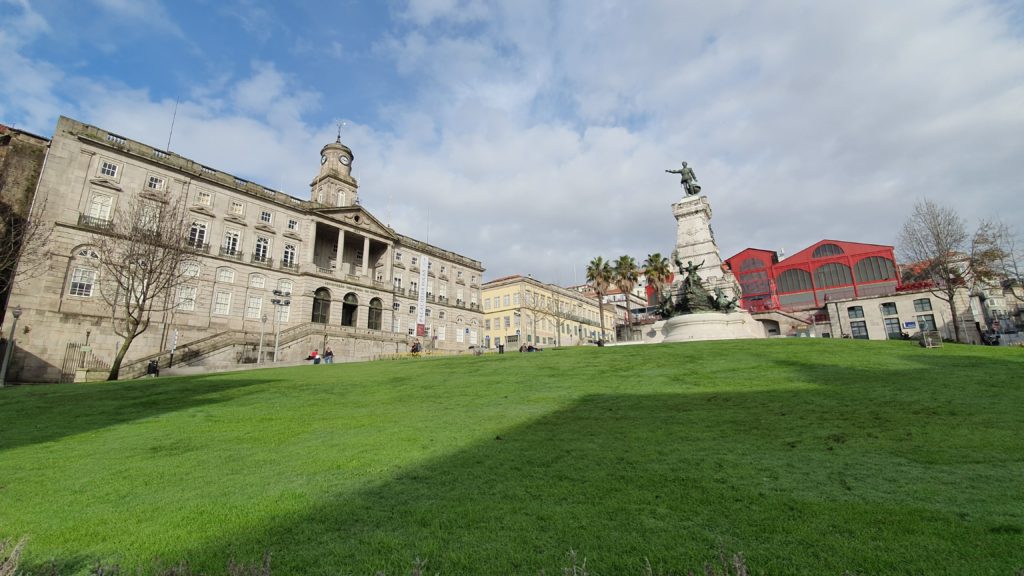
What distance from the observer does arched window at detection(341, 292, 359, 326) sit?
4531cm

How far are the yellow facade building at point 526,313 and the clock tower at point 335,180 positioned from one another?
86.7ft

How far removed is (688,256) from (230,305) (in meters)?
38.6

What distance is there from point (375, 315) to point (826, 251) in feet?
221

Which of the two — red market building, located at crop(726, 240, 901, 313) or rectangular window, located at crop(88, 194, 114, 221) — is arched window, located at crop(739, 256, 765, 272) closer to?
red market building, located at crop(726, 240, 901, 313)

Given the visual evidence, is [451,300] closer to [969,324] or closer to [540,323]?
[540,323]

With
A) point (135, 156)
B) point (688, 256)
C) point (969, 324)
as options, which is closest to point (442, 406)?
point (688, 256)

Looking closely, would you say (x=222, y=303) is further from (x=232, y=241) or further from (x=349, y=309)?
(x=349, y=309)

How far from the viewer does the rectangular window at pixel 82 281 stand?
3097 cm

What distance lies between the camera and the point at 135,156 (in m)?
35.0

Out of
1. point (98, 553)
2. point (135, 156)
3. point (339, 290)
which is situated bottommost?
point (98, 553)

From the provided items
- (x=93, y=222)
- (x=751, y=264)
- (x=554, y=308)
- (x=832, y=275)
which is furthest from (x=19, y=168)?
(x=832, y=275)

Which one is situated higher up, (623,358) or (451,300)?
(451,300)

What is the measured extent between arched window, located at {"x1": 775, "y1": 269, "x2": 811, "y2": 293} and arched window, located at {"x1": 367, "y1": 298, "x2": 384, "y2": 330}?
61.7 m

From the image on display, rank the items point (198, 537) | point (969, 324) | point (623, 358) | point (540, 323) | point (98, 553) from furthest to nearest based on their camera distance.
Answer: point (540, 323) < point (969, 324) < point (623, 358) < point (198, 537) < point (98, 553)
